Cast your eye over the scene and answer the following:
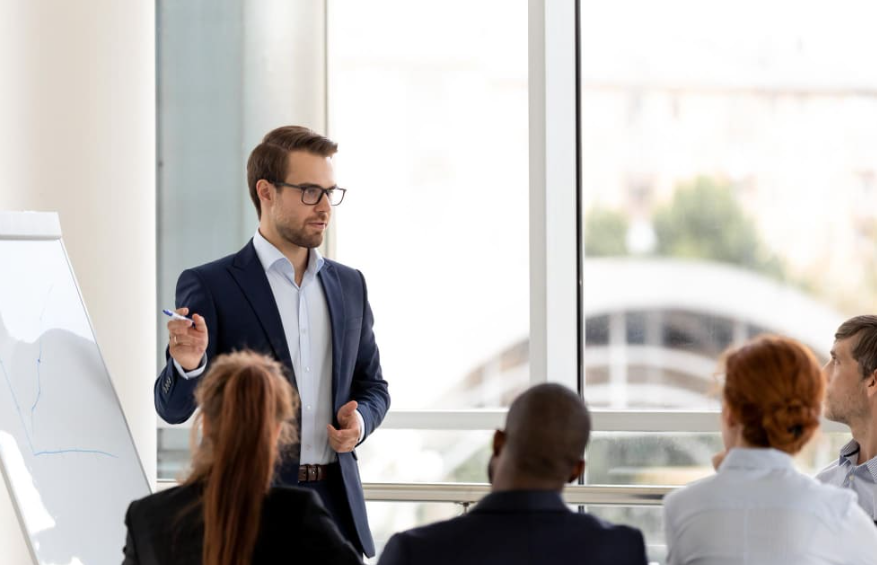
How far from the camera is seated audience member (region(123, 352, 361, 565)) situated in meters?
1.73

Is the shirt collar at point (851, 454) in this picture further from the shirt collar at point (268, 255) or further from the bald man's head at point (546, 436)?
the shirt collar at point (268, 255)

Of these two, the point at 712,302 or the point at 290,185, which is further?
the point at 712,302

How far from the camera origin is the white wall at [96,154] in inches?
131

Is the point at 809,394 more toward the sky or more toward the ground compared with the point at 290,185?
more toward the ground

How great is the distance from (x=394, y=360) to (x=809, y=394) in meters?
2.65

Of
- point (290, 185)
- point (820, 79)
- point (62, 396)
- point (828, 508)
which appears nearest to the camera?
point (828, 508)

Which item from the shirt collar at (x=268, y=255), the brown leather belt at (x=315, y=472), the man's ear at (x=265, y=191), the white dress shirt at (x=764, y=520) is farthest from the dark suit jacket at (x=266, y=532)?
the man's ear at (x=265, y=191)

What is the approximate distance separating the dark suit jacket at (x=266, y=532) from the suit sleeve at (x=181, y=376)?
867 millimetres

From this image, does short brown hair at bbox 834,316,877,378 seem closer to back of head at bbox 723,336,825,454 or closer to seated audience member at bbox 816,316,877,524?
seated audience member at bbox 816,316,877,524

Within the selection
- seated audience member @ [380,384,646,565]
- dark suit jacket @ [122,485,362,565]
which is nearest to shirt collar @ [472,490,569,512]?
seated audience member @ [380,384,646,565]

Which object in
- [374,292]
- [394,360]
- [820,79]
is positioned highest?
[820,79]

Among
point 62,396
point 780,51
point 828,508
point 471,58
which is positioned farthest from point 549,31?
point 828,508

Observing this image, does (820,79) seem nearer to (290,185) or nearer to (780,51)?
(780,51)

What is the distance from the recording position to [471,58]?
4.30 m
